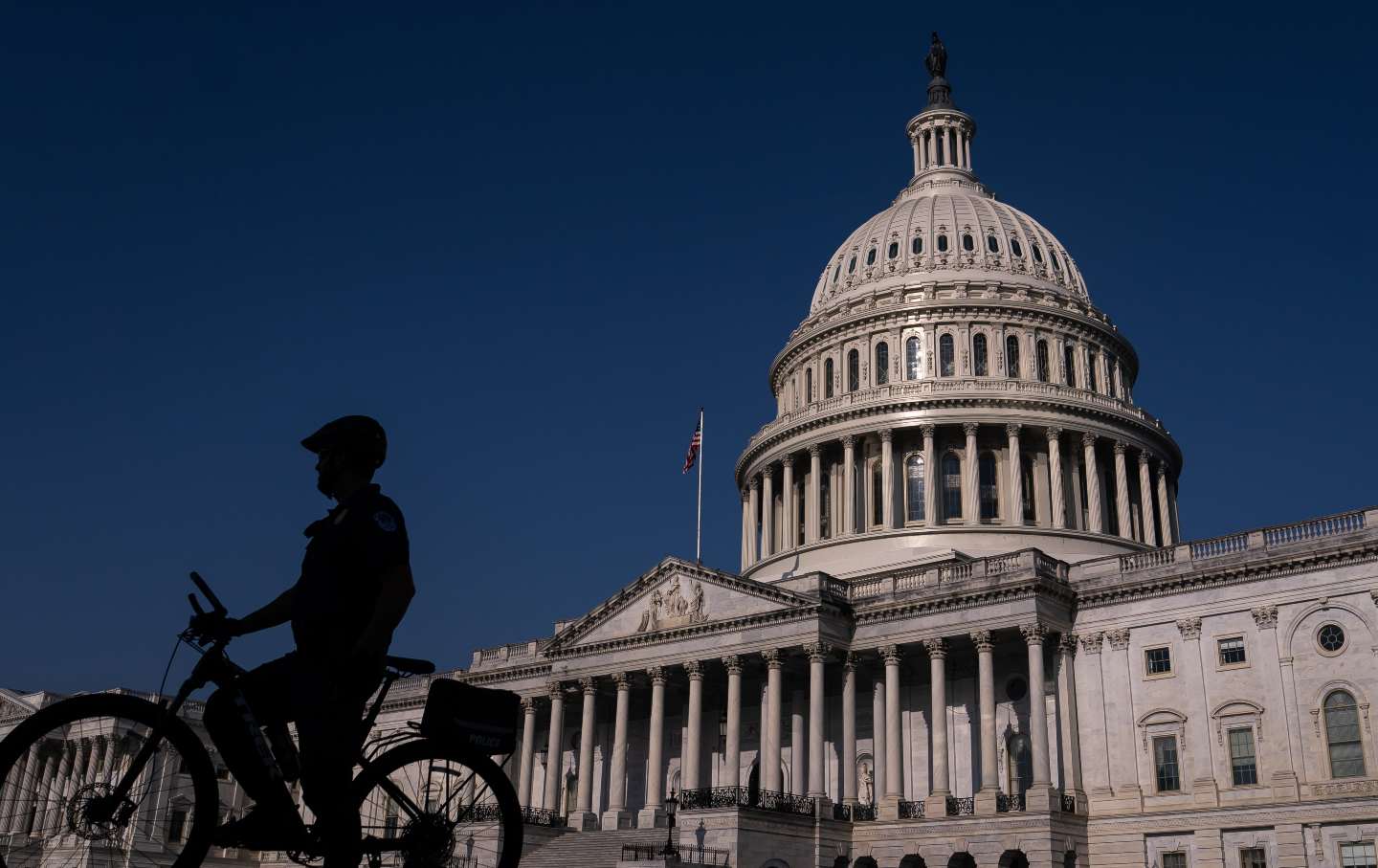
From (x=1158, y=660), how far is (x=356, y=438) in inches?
2199

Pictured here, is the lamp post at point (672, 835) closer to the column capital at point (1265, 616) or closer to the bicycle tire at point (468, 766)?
the column capital at point (1265, 616)

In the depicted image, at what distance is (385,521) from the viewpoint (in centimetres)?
761

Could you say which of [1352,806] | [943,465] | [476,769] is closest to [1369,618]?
[1352,806]

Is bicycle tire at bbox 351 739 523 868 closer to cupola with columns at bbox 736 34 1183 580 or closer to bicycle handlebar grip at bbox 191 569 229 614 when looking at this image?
bicycle handlebar grip at bbox 191 569 229 614

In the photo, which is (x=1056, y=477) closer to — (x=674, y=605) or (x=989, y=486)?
(x=989, y=486)

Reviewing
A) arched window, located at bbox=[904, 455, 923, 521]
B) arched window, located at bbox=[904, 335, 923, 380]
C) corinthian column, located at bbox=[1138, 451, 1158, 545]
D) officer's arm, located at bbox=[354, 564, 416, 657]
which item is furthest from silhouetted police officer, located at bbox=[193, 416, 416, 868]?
arched window, located at bbox=[904, 335, 923, 380]

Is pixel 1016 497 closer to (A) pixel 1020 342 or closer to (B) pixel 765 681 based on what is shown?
(A) pixel 1020 342

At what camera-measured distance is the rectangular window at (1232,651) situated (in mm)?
56281

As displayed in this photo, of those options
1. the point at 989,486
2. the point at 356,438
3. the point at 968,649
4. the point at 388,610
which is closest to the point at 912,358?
the point at 989,486

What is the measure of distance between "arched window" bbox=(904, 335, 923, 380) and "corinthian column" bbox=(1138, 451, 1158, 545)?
1422cm

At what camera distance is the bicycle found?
6.82 meters

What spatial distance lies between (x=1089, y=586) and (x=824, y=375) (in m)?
31.1

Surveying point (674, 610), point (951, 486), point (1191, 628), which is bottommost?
point (1191, 628)

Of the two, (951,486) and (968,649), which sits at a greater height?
(951,486)
